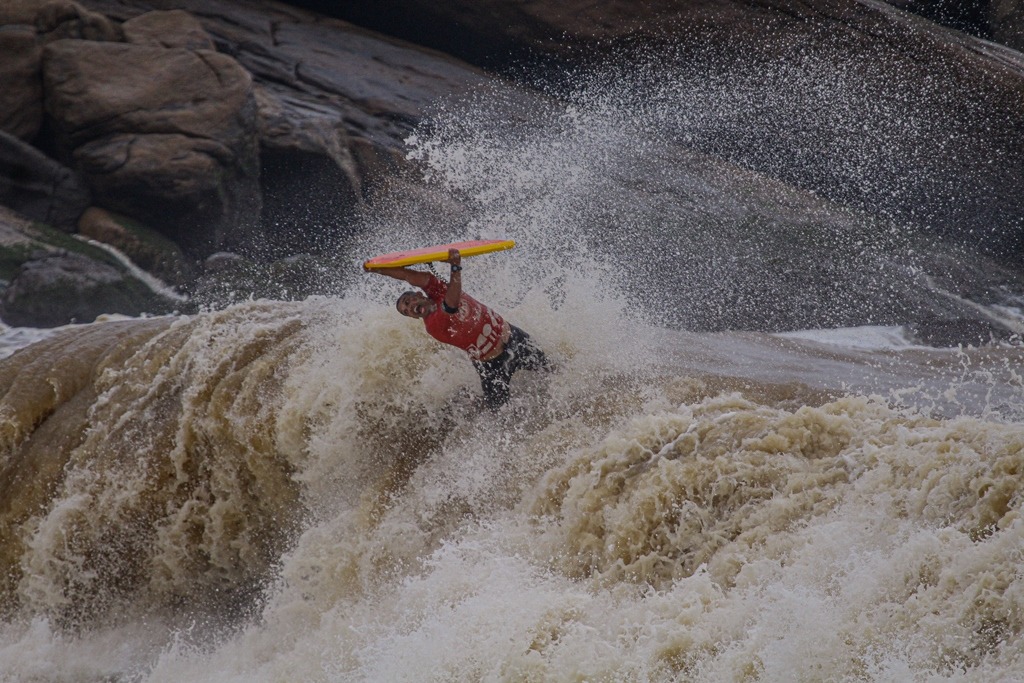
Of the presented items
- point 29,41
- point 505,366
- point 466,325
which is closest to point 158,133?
point 29,41

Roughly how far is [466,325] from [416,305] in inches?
10.9

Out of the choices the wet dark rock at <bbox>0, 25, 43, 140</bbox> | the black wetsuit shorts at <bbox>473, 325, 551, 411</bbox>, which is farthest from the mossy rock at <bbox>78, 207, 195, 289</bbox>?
the black wetsuit shorts at <bbox>473, 325, 551, 411</bbox>

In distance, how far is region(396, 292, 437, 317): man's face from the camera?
4.98m

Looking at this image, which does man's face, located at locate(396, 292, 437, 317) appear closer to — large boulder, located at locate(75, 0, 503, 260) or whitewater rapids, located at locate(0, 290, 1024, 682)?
whitewater rapids, located at locate(0, 290, 1024, 682)

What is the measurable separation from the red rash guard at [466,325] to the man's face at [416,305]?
0.03 meters

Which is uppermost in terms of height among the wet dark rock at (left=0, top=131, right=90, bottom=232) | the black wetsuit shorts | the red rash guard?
the red rash guard

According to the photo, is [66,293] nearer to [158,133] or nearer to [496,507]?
[158,133]

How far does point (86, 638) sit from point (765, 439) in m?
4.47

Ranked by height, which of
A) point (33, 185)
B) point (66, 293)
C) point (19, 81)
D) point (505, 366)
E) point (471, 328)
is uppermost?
point (471, 328)

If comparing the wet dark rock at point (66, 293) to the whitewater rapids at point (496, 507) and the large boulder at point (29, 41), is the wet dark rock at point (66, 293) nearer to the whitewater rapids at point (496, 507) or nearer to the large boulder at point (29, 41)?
the large boulder at point (29, 41)

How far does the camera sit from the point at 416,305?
498cm

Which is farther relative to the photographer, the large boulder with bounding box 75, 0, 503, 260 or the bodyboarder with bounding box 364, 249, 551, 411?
the large boulder with bounding box 75, 0, 503, 260

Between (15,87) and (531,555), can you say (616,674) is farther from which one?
(15,87)

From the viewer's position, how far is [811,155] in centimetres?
1320
